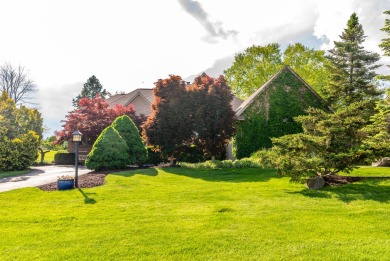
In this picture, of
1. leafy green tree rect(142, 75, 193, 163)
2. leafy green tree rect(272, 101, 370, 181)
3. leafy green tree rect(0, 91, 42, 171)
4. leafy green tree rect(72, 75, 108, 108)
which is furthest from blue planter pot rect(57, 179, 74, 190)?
leafy green tree rect(72, 75, 108, 108)

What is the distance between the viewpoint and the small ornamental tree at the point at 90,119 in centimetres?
2417

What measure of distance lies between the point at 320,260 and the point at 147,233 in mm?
3240

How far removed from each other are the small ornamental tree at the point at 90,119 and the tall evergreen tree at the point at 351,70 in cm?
1759

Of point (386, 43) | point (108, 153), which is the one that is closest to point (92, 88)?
point (108, 153)

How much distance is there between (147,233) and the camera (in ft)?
18.6

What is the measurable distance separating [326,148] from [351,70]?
57.4 ft

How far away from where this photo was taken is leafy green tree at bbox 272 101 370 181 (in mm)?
9586

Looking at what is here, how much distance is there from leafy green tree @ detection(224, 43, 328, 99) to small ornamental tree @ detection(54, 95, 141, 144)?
69.4 ft

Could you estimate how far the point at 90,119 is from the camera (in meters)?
24.3

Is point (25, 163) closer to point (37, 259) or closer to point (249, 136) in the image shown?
point (249, 136)

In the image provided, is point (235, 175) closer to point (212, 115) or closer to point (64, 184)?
point (212, 115)

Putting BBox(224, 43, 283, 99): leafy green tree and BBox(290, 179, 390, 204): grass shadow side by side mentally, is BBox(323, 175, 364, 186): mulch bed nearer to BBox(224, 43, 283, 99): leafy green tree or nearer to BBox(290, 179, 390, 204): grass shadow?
BBox(290, 179, 390, 204): grass shadow

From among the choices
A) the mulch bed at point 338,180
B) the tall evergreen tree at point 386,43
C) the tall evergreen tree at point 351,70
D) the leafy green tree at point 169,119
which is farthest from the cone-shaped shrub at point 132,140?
the tall evergreen tree at point 351,70

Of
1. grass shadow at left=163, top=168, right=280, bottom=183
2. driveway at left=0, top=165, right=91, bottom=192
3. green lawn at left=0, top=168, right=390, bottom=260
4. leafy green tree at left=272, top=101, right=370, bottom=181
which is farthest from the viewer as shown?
grass shadow at left=163, top=168, right=280, bottom=183
